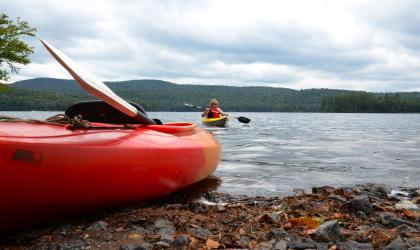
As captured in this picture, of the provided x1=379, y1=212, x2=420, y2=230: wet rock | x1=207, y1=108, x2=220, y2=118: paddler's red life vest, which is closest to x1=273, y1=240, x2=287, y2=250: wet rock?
x1=379, y1=212, x2=420, y2=230: wet rock

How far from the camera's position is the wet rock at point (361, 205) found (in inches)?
204

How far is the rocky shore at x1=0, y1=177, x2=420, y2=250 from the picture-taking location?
394cm

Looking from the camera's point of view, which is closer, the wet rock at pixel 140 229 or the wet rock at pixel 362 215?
the wet rock at pixel 140 229

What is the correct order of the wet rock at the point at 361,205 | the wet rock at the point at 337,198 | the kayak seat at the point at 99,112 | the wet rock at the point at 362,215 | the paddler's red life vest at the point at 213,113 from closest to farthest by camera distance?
1. the wet rock at the point at 362,215
2. the wet rock at the point at 361,205
3. the wet rock at the point at 337,198
4. the kayak seat at the point at 99,112
5. the paddler's red life vest at the point at 213,113

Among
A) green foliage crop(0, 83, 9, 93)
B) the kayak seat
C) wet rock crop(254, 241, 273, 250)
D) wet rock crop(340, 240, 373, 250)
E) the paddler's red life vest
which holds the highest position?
green foliage crop(0, 83, 9, 93)

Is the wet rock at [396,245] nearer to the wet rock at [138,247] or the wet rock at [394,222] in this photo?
the wet rock at [394,222]

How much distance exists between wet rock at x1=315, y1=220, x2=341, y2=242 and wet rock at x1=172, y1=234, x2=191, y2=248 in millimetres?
1176

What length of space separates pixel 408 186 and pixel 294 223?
4.16 metres

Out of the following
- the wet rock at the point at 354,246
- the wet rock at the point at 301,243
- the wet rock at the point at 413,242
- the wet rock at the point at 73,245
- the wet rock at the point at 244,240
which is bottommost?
the wet rock at the point at 73,245

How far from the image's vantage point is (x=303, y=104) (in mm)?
116875

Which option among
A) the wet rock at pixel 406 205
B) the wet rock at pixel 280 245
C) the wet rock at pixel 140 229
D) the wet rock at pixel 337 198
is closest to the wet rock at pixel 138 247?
the wet rock at pixel 140 229

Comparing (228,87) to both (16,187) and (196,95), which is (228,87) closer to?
(196,95)

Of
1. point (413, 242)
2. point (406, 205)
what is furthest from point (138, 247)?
point (406, 205)

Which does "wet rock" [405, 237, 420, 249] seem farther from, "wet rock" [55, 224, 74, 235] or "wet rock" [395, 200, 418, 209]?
"wet rock" [55, 224, 74, 235]
